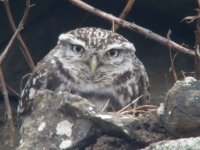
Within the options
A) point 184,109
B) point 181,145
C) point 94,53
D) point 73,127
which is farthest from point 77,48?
point 181,145

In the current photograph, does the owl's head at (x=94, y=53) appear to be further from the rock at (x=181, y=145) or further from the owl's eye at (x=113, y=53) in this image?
the rock at (x=181, y=145)

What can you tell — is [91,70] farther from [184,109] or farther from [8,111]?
[184,109]

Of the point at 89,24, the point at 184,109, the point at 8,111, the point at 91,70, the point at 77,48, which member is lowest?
the point at 8,111

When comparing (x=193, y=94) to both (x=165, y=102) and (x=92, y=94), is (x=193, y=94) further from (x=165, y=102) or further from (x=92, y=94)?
(x=92, y=94)

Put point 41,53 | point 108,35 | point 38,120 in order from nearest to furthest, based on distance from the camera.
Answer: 1. point 38,120
2. point 108,35
3. point 41,53

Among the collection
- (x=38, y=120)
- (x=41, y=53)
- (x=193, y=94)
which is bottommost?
(x=41, y=53)

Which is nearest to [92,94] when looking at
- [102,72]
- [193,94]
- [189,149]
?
[102,72]
